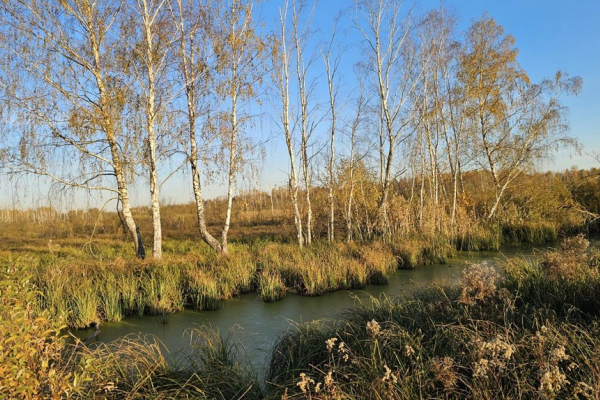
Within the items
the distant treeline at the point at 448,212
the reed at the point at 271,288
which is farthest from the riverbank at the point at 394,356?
the distant treeline at the point at 448,212

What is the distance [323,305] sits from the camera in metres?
7.83

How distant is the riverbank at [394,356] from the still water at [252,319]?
71 cm

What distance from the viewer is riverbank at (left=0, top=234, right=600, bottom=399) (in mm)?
2600

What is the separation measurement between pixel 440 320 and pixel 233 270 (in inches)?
233

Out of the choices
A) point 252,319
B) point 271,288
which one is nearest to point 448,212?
point 271,288

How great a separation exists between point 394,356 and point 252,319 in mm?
3798

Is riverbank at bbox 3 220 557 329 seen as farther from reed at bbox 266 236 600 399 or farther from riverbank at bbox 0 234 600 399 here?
reed at bbox 266 236 600 399

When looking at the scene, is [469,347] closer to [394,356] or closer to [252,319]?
[394,356]

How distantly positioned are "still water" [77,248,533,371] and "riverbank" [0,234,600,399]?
71 cm

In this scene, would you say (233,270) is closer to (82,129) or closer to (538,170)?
(82,129)

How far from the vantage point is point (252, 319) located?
702 centimetres

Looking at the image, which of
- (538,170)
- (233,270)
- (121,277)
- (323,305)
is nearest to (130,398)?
(323,305)

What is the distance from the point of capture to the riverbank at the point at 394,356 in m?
2.60

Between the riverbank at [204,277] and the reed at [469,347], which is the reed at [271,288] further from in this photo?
the reed at [469,347]
